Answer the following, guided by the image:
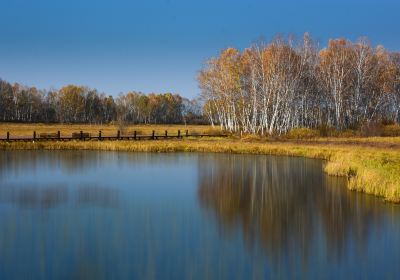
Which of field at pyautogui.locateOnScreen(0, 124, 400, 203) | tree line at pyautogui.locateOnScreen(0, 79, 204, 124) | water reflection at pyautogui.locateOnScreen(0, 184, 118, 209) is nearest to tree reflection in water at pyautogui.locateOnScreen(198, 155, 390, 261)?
field at pyautogui.locateOnScreen(0, 124, 400, 203)

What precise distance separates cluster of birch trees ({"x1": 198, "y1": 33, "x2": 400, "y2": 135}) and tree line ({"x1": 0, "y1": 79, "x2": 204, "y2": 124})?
58.3 m

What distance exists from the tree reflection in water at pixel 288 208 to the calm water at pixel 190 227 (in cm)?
5

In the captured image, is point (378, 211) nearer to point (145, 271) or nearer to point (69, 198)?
point (145, 271)

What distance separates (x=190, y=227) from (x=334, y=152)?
A: 83.3 ft

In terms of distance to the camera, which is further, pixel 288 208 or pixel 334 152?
pixel 334 152

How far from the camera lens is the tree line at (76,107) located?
129250 millimetres

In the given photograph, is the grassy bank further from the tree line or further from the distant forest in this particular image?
the tree line

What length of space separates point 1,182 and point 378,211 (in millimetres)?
18125

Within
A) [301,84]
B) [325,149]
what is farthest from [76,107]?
[325,149]

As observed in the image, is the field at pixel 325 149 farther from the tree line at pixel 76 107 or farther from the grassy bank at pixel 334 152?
the tree line at pixel 76 107

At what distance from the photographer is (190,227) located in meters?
15.7

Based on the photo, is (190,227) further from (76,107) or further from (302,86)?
(76,107)

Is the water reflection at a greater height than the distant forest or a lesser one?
lesser

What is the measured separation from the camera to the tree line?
129 m
